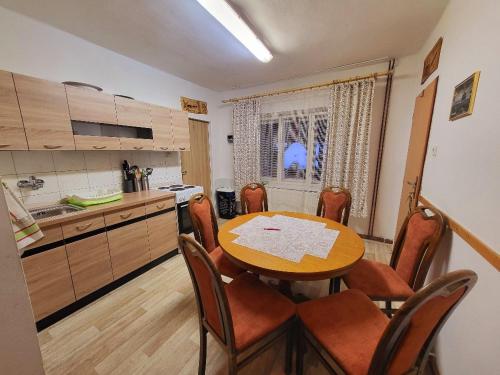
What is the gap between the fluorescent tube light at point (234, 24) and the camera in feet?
4.78

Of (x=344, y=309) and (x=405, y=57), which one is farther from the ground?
(x=405, y=57)

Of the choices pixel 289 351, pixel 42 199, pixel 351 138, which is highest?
pixel 351 138

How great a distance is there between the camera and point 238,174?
3969mm

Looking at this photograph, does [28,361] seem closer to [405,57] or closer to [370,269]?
[370,269]

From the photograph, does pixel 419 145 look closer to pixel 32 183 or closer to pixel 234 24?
pixel 234 24

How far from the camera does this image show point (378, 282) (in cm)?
135

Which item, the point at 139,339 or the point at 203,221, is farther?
the point at 203,221

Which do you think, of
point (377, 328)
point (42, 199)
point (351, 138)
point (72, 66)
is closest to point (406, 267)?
point (377, 328)

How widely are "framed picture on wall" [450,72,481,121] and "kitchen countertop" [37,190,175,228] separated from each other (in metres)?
2.74

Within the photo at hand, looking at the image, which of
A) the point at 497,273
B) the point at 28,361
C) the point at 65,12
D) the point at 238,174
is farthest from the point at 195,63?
the point at 497,273

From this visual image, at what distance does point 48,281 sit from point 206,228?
4.25 ft

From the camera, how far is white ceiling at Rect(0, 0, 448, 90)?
1.59 m

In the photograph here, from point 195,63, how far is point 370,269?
310 cm

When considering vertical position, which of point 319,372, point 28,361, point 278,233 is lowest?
point 319,372
